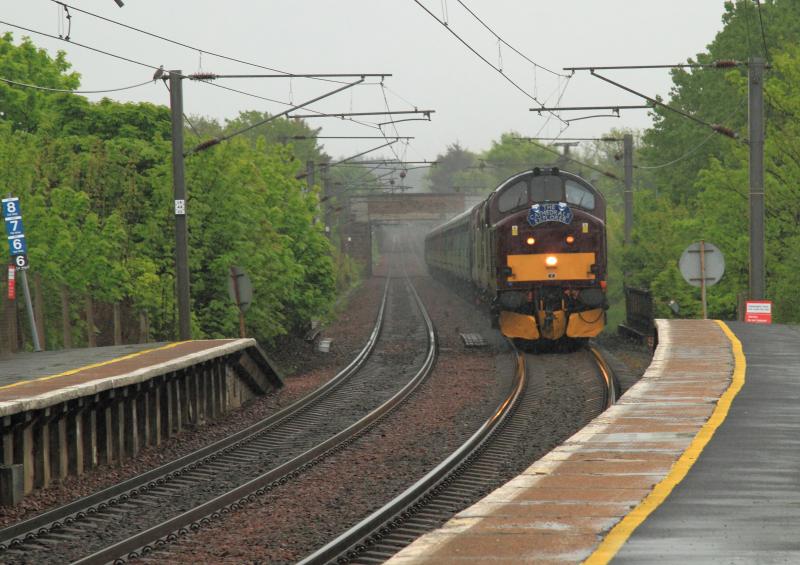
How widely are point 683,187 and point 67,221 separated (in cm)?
3503

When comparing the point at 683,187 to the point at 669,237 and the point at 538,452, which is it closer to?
the point at 669,237

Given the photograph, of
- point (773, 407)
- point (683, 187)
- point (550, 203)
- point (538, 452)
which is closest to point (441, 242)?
point (683, 187)

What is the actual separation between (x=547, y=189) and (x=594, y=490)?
64.3 ft

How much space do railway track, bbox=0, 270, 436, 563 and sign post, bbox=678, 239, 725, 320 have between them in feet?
19.1

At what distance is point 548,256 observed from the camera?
26062mm

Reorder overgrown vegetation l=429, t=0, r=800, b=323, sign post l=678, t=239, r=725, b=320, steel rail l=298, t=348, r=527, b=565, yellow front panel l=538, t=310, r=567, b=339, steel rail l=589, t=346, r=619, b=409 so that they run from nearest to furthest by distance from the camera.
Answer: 1. steel rail l=298, t=348, r=527, b=565
2. steel rail l=589, t=346, r=619, b=409
3. sign post l=678, t=239, r=725, b=320
4. yellow front panel l=538, t=310, r=567, b=339
5. overgrown vegetation l=429, t=0, r=800, b=323

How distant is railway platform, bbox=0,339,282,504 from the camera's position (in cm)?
1262

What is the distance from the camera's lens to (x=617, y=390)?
64.3 feet

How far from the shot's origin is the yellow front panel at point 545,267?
2600cm

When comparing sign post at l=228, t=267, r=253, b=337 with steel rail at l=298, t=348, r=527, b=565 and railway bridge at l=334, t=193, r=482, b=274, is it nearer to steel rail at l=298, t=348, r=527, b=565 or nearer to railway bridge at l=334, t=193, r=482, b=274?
steel rail at l=298, t=348, r=527, b=565

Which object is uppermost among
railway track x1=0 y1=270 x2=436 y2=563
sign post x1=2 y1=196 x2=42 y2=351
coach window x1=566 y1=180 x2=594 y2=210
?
coach window x1=566 y1=180 x2=594 y2=210

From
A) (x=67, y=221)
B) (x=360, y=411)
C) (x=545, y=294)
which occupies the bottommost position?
(x=360, y=411)

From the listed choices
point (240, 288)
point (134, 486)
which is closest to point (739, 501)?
point (134, 486)

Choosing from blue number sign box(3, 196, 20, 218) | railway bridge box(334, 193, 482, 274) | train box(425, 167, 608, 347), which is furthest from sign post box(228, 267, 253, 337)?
railway bridge box(334, 193, 482, 274)
